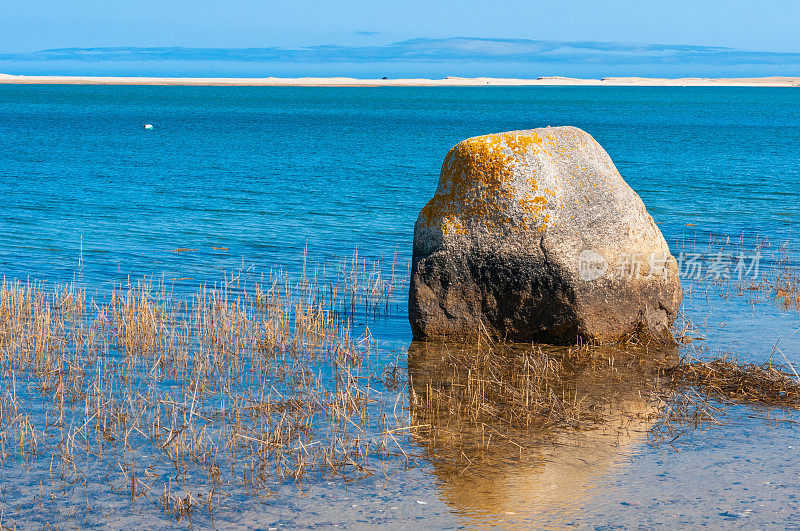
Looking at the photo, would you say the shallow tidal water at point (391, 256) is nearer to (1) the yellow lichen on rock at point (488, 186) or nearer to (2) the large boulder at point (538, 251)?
(2) the large boulder at point (538, 251)

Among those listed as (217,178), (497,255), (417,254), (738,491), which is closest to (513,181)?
(497,255)

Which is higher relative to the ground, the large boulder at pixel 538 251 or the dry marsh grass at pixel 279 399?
the large boulder at pixel 538 251

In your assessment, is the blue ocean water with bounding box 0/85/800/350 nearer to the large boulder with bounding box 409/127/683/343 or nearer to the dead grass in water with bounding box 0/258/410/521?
the large boulder with bounding box 409/127/683/343

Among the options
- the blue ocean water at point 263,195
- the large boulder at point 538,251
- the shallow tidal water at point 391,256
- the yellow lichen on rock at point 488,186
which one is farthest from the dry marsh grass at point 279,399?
the blue ocean water at point 263,195

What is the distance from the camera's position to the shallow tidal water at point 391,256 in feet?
22.4

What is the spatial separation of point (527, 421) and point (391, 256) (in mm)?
11390

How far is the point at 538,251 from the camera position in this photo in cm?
1115

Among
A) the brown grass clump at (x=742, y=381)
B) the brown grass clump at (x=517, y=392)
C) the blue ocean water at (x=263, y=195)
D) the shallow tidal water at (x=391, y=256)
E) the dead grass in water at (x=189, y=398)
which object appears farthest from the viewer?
the blue ocean water at (x=263, y=195)

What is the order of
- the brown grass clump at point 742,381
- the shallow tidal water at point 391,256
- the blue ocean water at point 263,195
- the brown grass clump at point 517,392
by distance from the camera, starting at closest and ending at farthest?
the shallow tidal water at point 391,256, the brown grass clump at point 517,392, the brown grass clump at point 742,381, the blue ocean water at point 263,195

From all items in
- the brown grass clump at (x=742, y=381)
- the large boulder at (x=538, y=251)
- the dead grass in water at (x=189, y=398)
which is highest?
the large boulder at (x=538, y=251)

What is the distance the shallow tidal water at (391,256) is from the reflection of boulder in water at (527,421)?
3 centimetres

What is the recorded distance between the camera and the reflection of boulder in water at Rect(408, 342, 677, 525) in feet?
23.2

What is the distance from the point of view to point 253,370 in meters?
10.5

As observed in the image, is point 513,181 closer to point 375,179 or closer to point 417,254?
point 417,254
